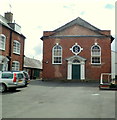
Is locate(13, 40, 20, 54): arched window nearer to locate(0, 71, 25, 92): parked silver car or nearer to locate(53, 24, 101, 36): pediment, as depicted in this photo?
locate(53, 24, 101, 36): pediment

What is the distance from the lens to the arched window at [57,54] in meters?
27.3

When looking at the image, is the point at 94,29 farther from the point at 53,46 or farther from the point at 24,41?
the point at 24,41

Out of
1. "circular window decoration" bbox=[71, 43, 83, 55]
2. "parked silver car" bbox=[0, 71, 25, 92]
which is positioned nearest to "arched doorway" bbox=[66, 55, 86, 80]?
"circular window decoration" bbox=[71, 43, 83, 55]

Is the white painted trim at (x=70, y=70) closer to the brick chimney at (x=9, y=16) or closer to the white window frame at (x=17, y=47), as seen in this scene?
the white window frame at (x=17, y=47)

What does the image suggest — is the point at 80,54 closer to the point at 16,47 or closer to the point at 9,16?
the point at 16,47

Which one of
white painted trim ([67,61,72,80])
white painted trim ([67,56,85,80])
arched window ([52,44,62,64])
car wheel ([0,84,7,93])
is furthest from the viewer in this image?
arched window ([52,44,62,64])

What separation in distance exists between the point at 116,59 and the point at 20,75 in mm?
23204

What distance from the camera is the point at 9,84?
47.0 feet

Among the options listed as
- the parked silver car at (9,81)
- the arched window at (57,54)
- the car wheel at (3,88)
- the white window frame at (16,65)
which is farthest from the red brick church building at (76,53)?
the car wheel at (3,88)

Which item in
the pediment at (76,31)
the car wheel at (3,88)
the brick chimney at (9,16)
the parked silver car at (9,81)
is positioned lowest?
the car wheel at (3,88)

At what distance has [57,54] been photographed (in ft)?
89.9

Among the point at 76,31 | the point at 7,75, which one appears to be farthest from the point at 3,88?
the point at 76,31

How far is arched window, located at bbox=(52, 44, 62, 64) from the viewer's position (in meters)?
27.3

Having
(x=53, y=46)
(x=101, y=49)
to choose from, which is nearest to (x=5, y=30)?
(x=53, y=46)
